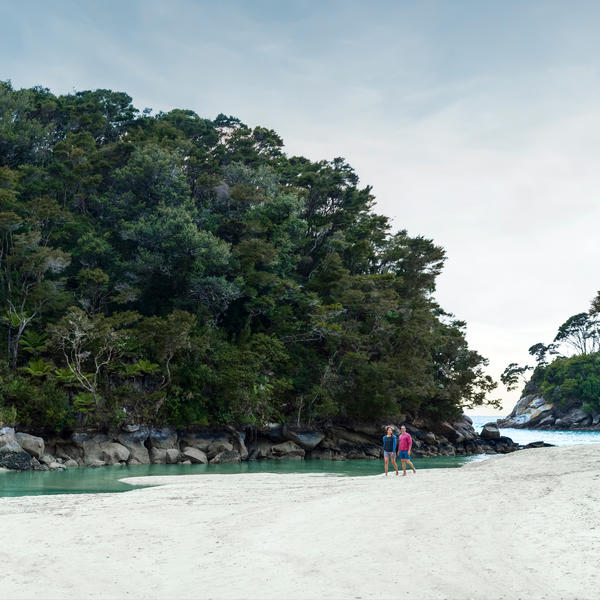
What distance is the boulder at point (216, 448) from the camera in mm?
36594

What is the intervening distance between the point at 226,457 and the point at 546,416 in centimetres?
9619

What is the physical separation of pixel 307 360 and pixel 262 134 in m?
34.1

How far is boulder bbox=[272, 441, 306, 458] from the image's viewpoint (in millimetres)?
40000

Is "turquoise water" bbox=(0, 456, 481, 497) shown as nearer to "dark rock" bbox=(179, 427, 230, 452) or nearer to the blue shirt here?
"dark rock" bbox=(179, 427, 230, 452)

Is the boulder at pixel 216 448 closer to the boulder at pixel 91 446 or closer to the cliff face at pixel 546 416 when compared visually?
the boulder at pixel 91 446

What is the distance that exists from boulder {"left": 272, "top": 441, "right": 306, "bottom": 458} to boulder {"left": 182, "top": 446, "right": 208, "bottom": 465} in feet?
20.7

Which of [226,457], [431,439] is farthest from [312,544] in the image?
[431,439]

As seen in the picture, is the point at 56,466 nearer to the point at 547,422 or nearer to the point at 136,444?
the point at 136,444

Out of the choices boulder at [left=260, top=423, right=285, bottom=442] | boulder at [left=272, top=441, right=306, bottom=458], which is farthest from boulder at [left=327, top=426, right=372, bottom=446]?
boulder at [left=260, top=423, right=285, bottom=442]

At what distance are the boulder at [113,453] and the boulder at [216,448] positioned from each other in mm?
5692

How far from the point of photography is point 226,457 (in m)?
36.2

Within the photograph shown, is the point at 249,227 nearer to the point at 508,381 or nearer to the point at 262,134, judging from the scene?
the point at 262,134

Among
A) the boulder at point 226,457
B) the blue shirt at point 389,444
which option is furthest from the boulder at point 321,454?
the blue shirt at point 389,444

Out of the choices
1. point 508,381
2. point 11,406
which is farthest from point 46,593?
point 508,381
